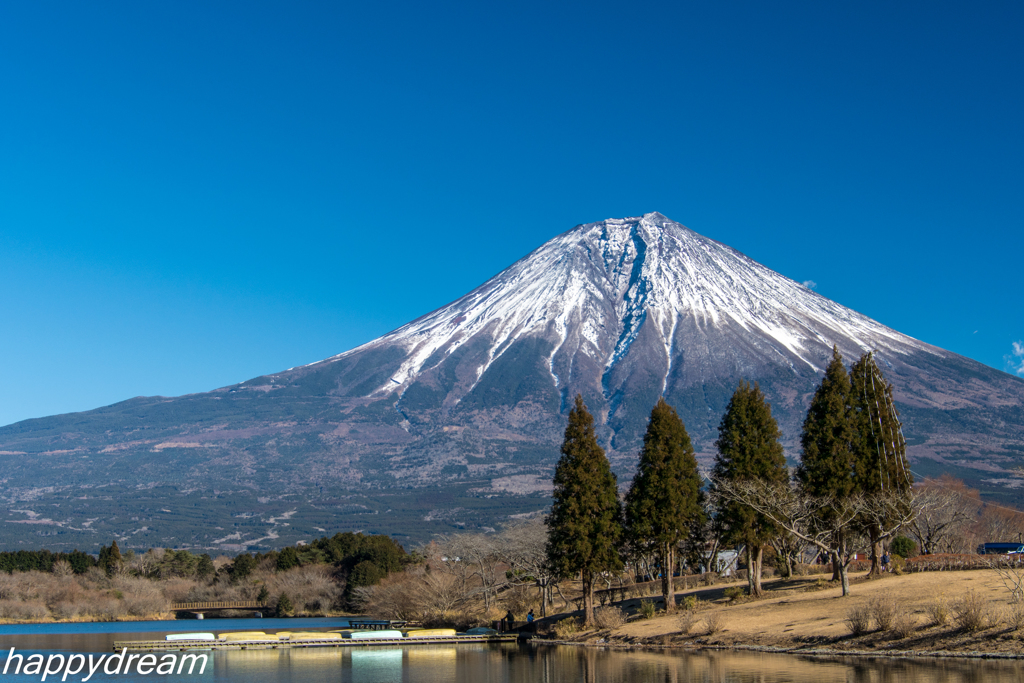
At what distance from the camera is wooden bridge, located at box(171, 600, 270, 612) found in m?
89.7

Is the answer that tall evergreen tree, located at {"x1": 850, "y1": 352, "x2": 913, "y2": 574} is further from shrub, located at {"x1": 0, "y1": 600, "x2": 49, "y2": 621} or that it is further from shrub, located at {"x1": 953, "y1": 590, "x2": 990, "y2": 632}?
shrub, located at {"x1": 0, "y1": 600, "x2": 49, "y2": 621}

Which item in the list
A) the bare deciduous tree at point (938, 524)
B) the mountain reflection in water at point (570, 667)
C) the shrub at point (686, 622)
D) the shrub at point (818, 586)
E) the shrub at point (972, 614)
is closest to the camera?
the mountain reflection in water at point (570, 667)

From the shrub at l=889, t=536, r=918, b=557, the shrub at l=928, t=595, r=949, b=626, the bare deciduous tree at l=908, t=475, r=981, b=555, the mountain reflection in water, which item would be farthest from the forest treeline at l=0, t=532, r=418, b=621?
the shrub at l=928, t=595, r=949, b=626

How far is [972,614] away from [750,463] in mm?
15414

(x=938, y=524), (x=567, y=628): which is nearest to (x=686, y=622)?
(x=567, y=628)

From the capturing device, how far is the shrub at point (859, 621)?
110 ft

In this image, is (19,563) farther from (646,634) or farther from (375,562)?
(646,634)

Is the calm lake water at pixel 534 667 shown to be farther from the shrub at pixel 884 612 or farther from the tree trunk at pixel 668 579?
the tree trunk at pixel 668 579

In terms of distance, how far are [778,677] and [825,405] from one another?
2029cm

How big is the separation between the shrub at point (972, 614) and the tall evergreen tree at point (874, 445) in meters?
12.0

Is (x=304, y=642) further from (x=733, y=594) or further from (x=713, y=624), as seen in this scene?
(x=713, y=624)

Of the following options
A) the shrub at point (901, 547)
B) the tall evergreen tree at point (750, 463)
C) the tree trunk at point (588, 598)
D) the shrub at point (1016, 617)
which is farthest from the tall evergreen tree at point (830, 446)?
the shrub at point (1016, 617)

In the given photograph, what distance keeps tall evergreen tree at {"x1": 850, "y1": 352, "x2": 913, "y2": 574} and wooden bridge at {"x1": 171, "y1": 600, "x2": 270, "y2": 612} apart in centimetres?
6221

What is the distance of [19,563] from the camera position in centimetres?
9375
